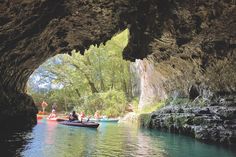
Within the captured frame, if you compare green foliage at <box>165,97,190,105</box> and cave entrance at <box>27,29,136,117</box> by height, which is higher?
cave entrance at <box>27,29,136,117</box>

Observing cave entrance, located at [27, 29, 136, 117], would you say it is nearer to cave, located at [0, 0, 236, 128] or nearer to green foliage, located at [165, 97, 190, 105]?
green foliage, located at [165, 97, 190, 105]

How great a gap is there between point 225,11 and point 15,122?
1352 centimetres

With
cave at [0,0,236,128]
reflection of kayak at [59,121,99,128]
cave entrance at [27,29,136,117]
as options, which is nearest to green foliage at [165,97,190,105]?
cave at [0,0,236,128]

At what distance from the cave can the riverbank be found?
3.87 ft

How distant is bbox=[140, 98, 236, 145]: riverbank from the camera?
14.7 m

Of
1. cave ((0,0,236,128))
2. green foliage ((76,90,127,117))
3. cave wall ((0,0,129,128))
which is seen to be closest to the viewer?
cave wall ((0,0,129,128))

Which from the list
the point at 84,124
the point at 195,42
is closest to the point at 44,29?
the point at 195,42

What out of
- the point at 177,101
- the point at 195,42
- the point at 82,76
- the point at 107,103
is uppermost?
the point at 82,76

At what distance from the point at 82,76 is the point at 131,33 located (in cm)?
2647

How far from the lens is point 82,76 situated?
4150 cm

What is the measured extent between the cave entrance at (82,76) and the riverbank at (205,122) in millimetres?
18475

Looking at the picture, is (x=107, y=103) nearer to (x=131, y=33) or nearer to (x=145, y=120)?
(x=145, y=120)

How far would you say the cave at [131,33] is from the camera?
1122 centimetres

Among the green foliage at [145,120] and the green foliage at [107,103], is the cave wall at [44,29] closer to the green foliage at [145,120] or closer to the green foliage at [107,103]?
the green foliage at [145,120]
